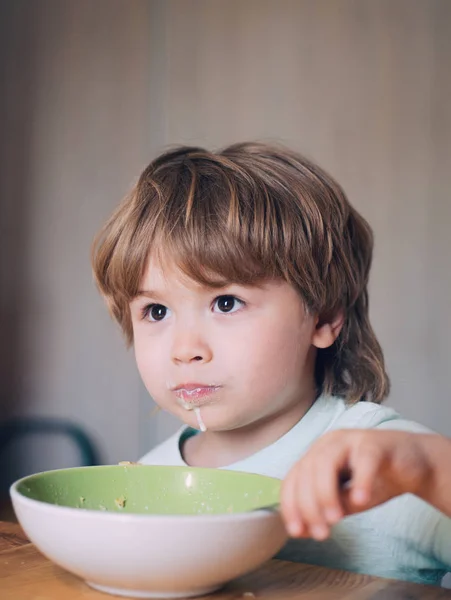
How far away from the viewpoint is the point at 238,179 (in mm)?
1032

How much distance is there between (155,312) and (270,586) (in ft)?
1.52

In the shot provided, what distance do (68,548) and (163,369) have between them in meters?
0.42

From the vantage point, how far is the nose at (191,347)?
921 millimetres

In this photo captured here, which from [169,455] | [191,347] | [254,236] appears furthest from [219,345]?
[169,455]

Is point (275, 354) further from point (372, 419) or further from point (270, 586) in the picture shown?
point (270, 586)

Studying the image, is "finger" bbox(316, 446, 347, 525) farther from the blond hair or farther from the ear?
the ear

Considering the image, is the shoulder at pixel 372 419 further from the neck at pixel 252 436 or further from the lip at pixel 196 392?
the lip at pixel 196 392

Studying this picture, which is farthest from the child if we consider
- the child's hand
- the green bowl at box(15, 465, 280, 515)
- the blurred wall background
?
the blurred wall background

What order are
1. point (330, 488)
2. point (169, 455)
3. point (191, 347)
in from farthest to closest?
point (169, 455) < point (191, 347) < point (330, 488)

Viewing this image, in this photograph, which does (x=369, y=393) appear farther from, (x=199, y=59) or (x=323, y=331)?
(x=199, y=59)

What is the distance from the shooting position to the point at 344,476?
55 cm

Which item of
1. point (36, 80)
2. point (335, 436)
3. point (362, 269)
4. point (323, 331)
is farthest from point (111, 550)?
point (36, 80)

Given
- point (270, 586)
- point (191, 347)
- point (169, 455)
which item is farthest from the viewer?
point (169, 455)

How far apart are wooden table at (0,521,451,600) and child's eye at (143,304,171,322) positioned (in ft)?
1.26
